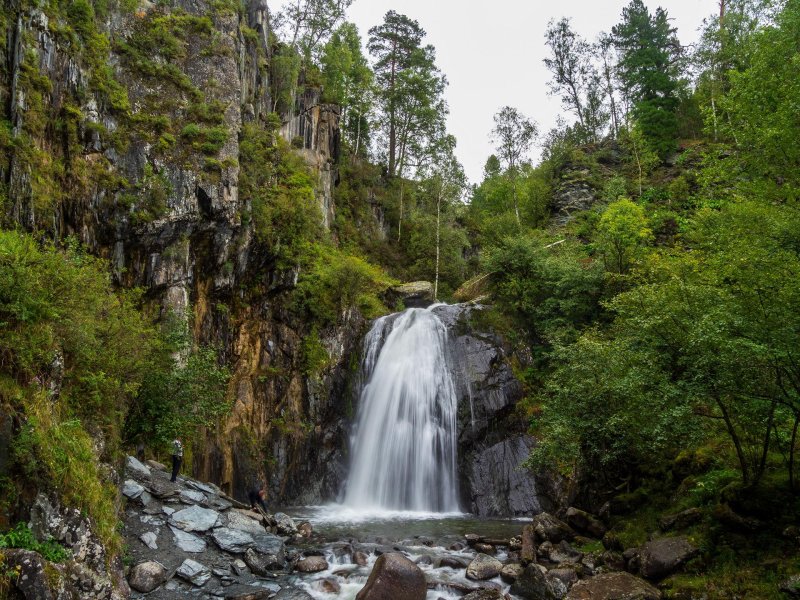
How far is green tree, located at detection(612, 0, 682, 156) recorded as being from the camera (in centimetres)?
3666

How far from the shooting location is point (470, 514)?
19.3 meters

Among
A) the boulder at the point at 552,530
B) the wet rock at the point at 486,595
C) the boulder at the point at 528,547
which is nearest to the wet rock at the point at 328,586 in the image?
the wet rock at the point at 486,595

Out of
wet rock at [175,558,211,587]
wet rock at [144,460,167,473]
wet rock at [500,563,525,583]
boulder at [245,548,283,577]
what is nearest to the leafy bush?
wet rock at [175,558,211,587]

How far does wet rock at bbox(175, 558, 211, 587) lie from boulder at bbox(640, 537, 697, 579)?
8554 millimetres

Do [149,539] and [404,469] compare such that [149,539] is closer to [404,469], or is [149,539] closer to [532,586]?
[532,586]

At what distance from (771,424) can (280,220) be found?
764 inches

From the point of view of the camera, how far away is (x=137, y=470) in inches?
508

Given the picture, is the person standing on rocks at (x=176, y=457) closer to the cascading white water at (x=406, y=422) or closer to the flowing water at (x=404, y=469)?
the flowing water at (x=404, y=469)

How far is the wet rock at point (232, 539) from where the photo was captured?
1096 cm

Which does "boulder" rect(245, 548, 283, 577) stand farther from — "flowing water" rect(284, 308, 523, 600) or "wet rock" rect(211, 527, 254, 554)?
"flowing water" rect(284, 308, 523, 600)

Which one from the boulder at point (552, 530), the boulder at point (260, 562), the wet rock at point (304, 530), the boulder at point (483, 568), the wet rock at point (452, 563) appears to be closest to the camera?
the boulder at point (260, 562)

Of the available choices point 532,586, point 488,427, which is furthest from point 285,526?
point 488,427

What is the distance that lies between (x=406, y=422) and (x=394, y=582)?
496 inches

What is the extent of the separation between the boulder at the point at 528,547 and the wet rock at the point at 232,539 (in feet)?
21.1
